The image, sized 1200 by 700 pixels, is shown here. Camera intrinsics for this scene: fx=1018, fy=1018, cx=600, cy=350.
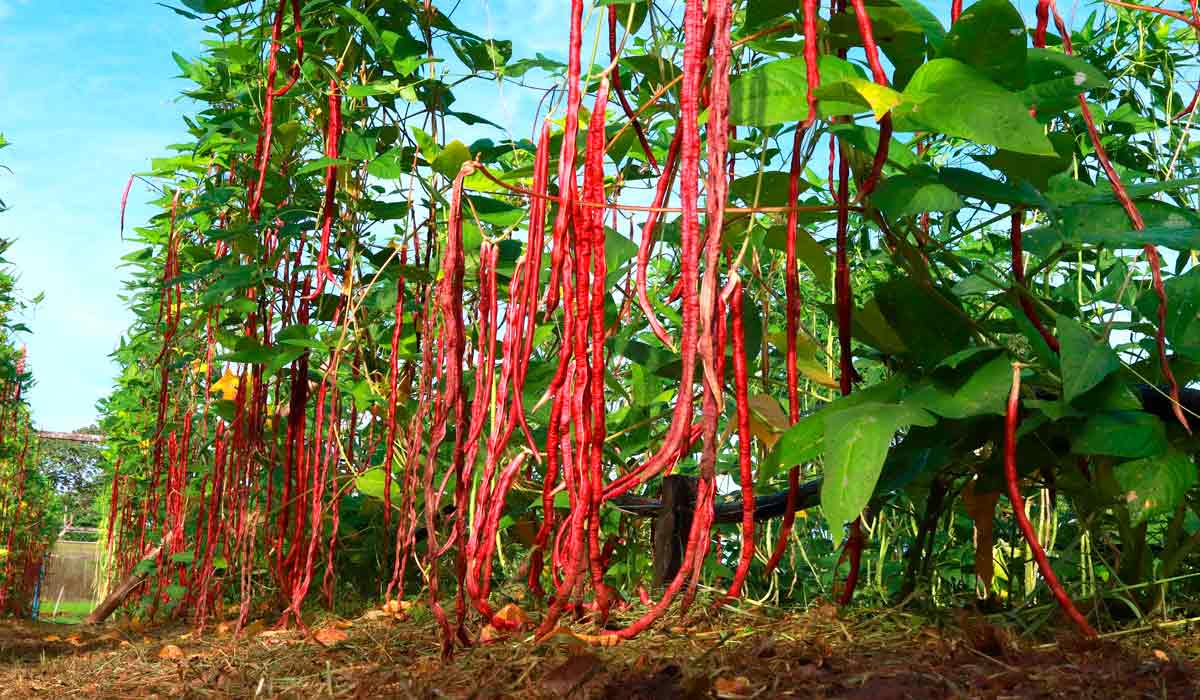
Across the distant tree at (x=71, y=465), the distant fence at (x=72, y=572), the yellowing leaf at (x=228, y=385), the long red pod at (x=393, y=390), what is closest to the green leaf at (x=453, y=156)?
the long red pod at (x=393, y=390)

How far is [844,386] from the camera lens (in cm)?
139

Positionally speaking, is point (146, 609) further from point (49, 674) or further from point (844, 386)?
point (844, 386)

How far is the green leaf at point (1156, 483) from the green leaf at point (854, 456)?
330 mm

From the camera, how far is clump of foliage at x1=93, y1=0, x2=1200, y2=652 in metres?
1.10

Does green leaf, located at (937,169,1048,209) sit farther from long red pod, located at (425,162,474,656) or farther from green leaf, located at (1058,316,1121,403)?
long red pod, located at (425,162,474,656)

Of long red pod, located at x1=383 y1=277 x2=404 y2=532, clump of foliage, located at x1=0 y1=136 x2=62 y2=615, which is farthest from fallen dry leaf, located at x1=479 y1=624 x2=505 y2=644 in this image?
clump of foliage, located at x1=0 y1=136 x2=62 y2=615

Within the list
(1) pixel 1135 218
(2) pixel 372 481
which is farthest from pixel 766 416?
(2) pixel 372 481

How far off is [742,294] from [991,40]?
0.45 metres

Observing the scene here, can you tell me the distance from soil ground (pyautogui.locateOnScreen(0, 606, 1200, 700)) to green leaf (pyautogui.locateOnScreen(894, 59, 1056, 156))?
1.95ft

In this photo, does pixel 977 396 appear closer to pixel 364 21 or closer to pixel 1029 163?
pixel 1029 163

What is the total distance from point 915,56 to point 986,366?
0.43 m

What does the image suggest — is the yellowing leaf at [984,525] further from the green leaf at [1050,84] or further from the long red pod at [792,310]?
the green leaf at [1050,84]

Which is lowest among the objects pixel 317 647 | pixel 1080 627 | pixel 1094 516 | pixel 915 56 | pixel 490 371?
pixel 317 647

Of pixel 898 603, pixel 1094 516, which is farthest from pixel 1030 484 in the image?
pixel 898 603
